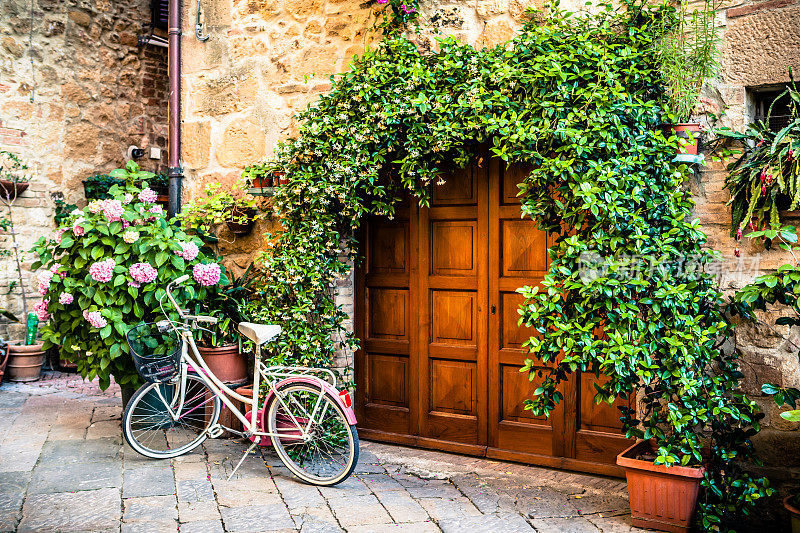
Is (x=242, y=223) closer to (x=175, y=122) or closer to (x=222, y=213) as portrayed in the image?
(x=222, y=213)

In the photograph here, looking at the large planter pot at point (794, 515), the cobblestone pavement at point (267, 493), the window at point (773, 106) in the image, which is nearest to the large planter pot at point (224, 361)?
the cobblestone pavement at point (267, 493)

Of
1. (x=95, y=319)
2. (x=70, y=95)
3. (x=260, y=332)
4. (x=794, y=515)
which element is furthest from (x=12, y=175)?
(x=794, y=515)

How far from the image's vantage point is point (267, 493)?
3820mm

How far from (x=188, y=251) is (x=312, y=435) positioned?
1568 millimetres

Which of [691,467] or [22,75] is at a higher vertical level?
[22,75]

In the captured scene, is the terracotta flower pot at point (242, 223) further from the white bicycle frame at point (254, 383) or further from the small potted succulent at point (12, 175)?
the small potted succulent at point (12, 175)

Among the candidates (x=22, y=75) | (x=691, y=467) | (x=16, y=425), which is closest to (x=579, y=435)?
(x=691, y=467)

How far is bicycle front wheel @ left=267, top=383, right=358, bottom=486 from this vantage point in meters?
3.90

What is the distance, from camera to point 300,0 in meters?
4.97

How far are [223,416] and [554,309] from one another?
8.72 feet

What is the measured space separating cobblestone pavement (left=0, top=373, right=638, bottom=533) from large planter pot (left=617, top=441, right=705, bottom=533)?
0.15 metres

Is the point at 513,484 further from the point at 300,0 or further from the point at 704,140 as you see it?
the point at 300,0

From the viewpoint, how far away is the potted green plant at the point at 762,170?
131 inches

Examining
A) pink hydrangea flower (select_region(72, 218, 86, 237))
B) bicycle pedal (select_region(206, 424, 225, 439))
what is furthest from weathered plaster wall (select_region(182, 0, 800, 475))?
bicycle pedal (select_region(206, 424, 225, 439))
